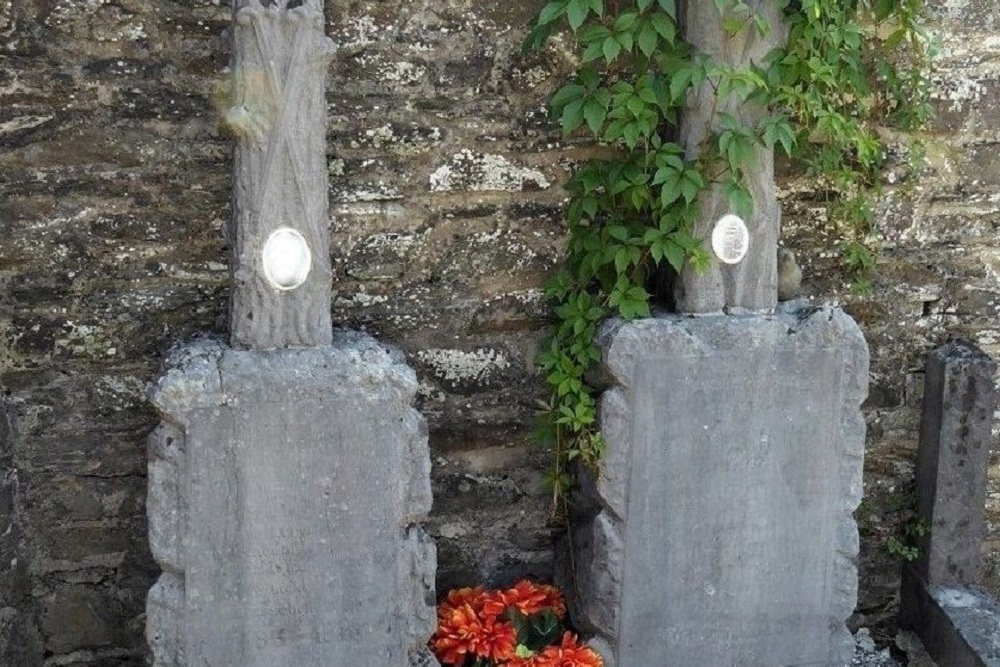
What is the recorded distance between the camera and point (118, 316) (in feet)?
11.8

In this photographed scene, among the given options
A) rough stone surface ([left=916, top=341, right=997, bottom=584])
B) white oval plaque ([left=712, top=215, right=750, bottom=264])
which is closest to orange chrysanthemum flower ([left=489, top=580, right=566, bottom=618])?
white oval plaque ([left=712, top=215, right=750, bottom=264])

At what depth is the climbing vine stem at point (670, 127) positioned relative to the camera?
341 centimetres

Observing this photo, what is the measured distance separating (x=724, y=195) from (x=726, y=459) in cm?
76

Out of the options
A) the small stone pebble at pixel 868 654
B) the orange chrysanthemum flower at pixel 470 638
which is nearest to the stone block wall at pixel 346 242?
the orange chrysanthemum flower at pixel 470 638

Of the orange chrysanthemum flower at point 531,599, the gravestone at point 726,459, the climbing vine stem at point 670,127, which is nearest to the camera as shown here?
the climbing vine stem at point 670,127

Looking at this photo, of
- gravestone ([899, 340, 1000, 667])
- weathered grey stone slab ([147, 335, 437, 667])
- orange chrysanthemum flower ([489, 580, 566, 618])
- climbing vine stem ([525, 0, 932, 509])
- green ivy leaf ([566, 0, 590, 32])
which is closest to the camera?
weathered grey stone slab ([147, 335, 437, 667])

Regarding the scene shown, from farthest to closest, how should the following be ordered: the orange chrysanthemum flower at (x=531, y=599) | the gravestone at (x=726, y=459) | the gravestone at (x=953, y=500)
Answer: the gravestone at (x=953, y=500)
the orange chrysanthemum flower at (x=531, y=599)
the gravestone at (x=726, y=459)

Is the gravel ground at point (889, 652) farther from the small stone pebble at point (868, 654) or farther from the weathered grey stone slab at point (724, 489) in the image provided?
the weathered grey stone slab at point (724, 489)

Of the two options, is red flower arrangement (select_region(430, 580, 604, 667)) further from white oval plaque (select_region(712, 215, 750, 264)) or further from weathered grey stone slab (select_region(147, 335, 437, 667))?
white oval plaque (select_region(712, 215, 750, 264))

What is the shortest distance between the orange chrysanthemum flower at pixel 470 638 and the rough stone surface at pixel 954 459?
151 cm

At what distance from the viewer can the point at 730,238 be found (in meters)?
3.58

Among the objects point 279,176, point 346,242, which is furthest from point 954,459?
point 279,176

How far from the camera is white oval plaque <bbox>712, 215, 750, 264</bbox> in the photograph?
3570mm

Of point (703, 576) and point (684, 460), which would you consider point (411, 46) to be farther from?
point (703, 576)
